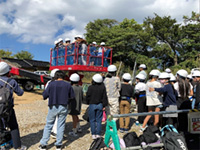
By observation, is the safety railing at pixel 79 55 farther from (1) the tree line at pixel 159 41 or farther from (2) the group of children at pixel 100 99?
(1) the tree line at pixel 159 41

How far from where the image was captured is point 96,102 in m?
4.13

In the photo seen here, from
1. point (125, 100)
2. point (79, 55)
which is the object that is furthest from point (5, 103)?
point (79, 55)

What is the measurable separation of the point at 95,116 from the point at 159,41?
20274mm

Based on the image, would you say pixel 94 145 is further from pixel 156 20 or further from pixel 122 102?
pixel 156 20

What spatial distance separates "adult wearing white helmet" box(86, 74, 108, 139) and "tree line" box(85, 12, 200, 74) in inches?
651

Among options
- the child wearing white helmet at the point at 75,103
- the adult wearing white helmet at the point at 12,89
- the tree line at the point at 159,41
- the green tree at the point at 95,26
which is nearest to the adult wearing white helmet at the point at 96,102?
the child wearing white helmet at the point at 75,103

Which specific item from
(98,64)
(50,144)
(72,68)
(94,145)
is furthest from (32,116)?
(94,145)

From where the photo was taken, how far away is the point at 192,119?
345 cm

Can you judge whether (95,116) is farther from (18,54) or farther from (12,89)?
(18,54)

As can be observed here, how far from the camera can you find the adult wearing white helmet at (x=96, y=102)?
13.6 feet

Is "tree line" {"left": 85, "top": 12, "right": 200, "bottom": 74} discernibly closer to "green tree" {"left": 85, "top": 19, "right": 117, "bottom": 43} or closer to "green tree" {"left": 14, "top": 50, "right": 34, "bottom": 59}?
"green tree" {"left": 85, "top": 19, "right": 117, "bottom": 43}

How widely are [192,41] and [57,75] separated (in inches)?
790

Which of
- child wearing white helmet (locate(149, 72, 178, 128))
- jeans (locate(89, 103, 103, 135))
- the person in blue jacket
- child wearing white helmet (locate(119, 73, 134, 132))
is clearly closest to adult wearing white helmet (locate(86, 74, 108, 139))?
jeans (locate(89, 103, 103, 135))

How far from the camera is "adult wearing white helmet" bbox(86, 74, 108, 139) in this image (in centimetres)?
416
